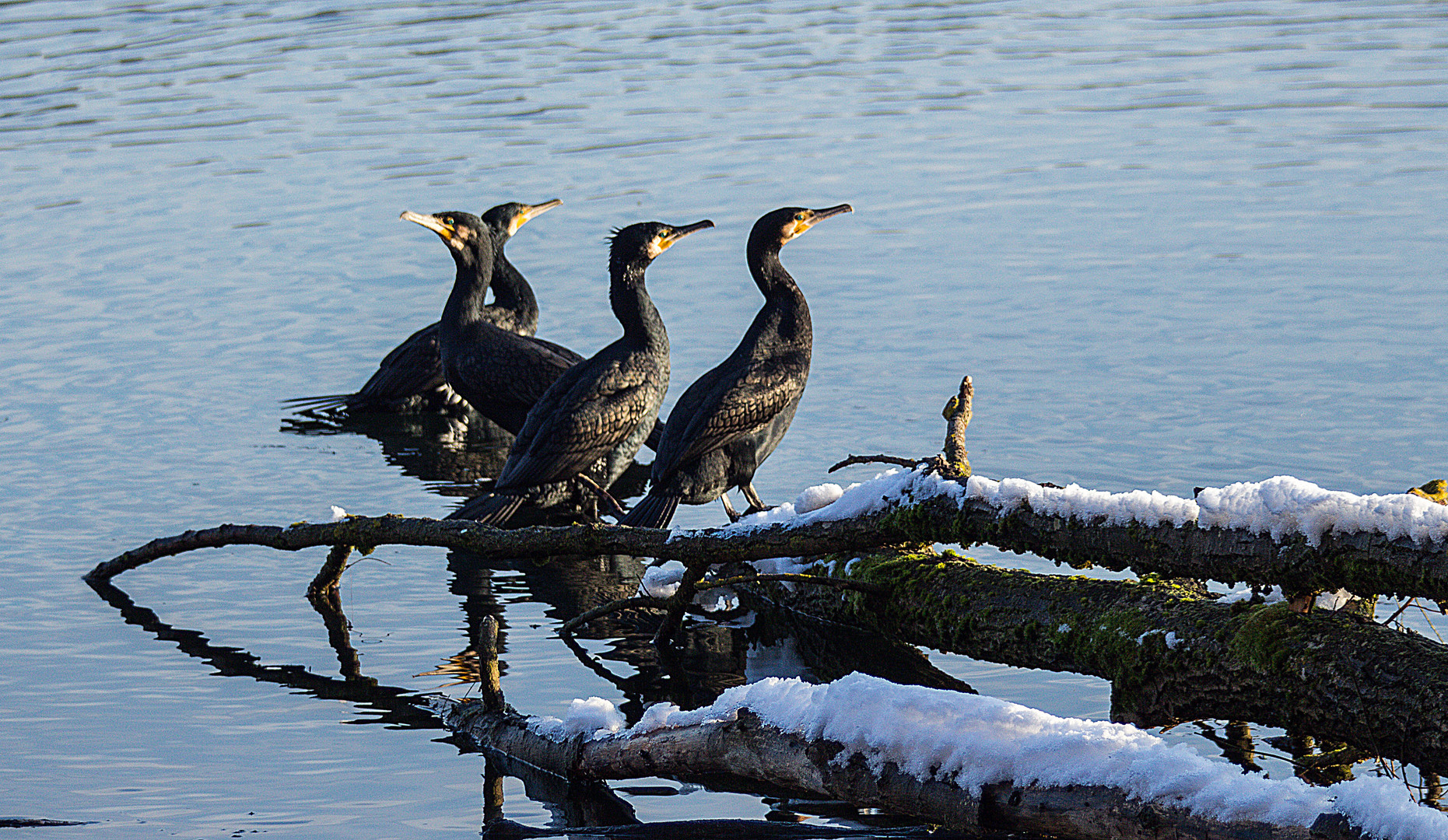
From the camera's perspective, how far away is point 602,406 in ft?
28.0

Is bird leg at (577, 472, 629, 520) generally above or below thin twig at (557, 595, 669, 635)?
above

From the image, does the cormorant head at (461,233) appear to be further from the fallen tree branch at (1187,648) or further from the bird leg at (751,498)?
the fallen tree branch at (1187,648)

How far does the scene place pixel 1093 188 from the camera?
1633 cm

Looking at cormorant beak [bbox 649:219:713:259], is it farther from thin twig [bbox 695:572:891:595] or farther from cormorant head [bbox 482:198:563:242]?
thin twig [bbox 695:572:891:595]

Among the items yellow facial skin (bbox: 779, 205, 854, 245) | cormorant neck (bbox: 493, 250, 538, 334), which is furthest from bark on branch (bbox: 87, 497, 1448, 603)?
cormorant neck (bbox: 493, 250, 538, 334)

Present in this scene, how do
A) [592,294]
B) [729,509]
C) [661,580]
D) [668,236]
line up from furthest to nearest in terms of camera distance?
1. [592,294]
2. [668,236]
3. [729,509]
4. [661,580]

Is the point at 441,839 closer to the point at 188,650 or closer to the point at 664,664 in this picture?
the point at 664,664

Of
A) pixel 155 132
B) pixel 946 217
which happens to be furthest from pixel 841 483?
pixel 155 132

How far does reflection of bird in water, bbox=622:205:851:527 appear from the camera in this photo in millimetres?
8133

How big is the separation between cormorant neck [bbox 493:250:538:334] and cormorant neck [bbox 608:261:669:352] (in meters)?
2.45

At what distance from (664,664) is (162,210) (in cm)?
1241

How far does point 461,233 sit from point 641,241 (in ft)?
5.63

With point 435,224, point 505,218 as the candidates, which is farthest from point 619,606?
point 505,218

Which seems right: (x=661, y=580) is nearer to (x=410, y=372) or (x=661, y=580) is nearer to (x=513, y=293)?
(x=410, y=372)
